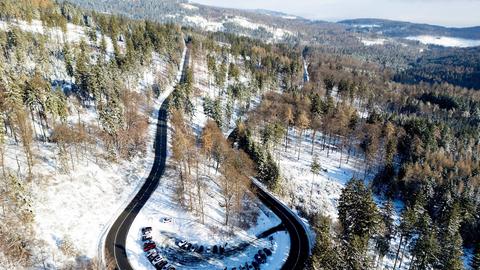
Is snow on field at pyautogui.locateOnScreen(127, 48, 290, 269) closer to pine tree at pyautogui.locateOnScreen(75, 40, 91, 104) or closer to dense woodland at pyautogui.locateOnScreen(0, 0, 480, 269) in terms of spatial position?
dense woodland at pyautogui.locateOnScreen(0, 0, 480, 269)

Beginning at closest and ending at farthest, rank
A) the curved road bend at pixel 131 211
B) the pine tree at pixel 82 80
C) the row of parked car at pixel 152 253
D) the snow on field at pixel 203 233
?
the row of parked car at pixel 152 253, the curved road bend at pixel 131 211, the snow on field at pixel 203 233, the pine tree at pixel 82 80

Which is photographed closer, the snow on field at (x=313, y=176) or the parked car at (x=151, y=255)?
the parked car at (x=151, y=255)

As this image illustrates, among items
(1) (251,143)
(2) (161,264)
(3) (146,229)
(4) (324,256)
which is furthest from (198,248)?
(1) (251,143)

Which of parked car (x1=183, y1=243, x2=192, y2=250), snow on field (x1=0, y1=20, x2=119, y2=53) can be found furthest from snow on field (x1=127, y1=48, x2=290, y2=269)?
snow on field (x1=0, y1=20, x2=119, y2=53)

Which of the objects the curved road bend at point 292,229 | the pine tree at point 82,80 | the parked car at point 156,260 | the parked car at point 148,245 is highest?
the pine tree at point 82,80

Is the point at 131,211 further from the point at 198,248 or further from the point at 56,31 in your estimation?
the point at 56,31

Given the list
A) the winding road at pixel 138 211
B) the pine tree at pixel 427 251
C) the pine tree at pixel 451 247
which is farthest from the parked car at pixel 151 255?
the pine tree at pixel 451 247

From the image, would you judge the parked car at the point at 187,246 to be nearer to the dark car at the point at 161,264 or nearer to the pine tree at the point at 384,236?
the dark car at the point at 161,264

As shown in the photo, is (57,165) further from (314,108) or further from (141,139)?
(314,108)
